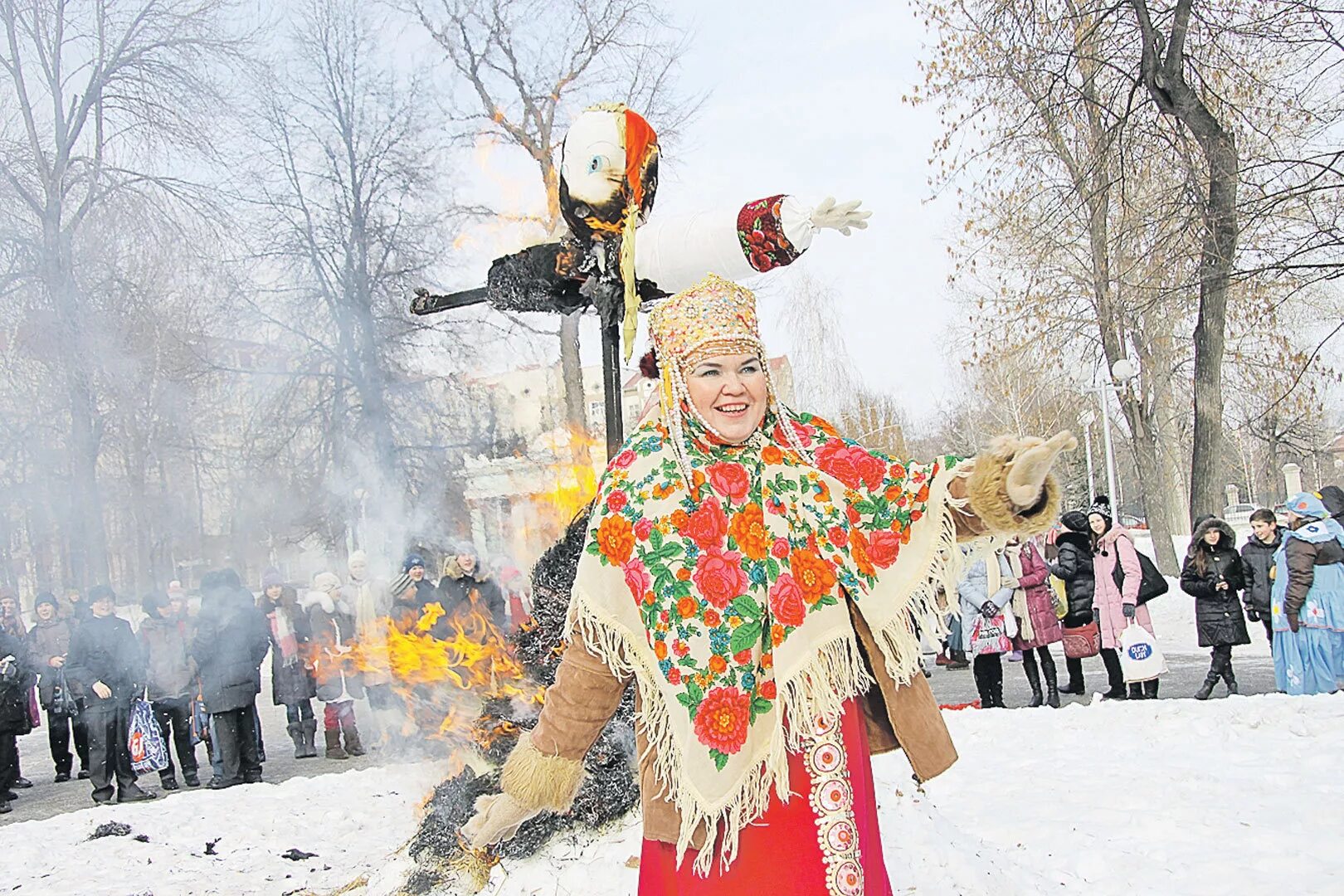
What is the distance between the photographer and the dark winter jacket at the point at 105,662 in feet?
28.9

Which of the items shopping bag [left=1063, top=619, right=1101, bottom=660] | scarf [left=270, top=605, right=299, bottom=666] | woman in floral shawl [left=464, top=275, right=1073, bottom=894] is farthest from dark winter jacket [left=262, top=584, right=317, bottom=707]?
woman in floral shawl [left=464, top=275, right=1073, bottom=894]

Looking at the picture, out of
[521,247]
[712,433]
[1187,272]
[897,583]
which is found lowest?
[897,583]

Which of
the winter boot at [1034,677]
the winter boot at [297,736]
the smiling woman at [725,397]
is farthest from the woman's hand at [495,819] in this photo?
the winter boot at [297,736]

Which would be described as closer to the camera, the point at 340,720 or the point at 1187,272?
the point at 340,720

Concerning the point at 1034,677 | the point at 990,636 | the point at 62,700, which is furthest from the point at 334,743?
the point at 1034,677

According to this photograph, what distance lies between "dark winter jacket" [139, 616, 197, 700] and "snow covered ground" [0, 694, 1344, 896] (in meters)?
2.26

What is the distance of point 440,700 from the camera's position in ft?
15.4

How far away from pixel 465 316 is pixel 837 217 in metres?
11.2

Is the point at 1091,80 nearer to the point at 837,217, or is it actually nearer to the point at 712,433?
the point at 837,217

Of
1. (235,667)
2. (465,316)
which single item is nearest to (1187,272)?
(465,316)

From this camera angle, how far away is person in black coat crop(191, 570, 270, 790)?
28.6 feet

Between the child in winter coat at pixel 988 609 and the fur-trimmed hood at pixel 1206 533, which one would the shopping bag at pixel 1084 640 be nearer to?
the child in winter coat at pixel 988 609

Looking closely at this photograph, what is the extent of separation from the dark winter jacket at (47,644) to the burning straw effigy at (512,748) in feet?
24.3

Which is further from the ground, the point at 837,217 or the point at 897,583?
the point at 837,217
